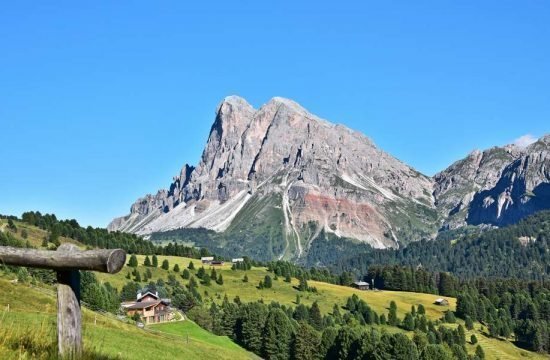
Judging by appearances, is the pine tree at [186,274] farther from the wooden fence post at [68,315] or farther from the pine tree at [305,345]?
the wooden fence post at [68,315]

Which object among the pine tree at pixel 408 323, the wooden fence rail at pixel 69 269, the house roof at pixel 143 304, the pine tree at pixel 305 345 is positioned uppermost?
the wooden fence rail at pixel 69 269

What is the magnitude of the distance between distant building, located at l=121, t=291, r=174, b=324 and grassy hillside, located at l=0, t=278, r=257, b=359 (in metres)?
59.7

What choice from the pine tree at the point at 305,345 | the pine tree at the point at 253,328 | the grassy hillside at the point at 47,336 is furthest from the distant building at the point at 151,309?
the grassy hillside at the point at 47,336

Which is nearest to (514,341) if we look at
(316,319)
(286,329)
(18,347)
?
(316,319)

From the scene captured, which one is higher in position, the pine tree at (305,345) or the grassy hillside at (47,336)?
the grassy hillside at (47,336)

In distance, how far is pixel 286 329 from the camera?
124000 millimetres

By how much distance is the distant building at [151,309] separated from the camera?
11938cm

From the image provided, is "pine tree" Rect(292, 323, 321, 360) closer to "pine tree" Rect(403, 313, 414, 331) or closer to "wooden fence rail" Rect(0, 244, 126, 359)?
"pine tree" Rect(403, 313, 414, 331)

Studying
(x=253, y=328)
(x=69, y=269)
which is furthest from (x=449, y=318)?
(x=69, y=269)

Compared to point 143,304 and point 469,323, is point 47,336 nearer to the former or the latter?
point 143,304

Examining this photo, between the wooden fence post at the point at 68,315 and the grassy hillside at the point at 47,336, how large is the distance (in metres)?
0.31

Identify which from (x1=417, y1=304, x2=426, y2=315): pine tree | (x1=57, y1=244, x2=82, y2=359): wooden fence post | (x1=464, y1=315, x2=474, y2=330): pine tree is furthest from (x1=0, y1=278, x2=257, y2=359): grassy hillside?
(x1=417, y1=304, x2=426, y2=315): pine tree

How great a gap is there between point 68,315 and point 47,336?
1.33 meters

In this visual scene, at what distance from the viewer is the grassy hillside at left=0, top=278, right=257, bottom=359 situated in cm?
1155
